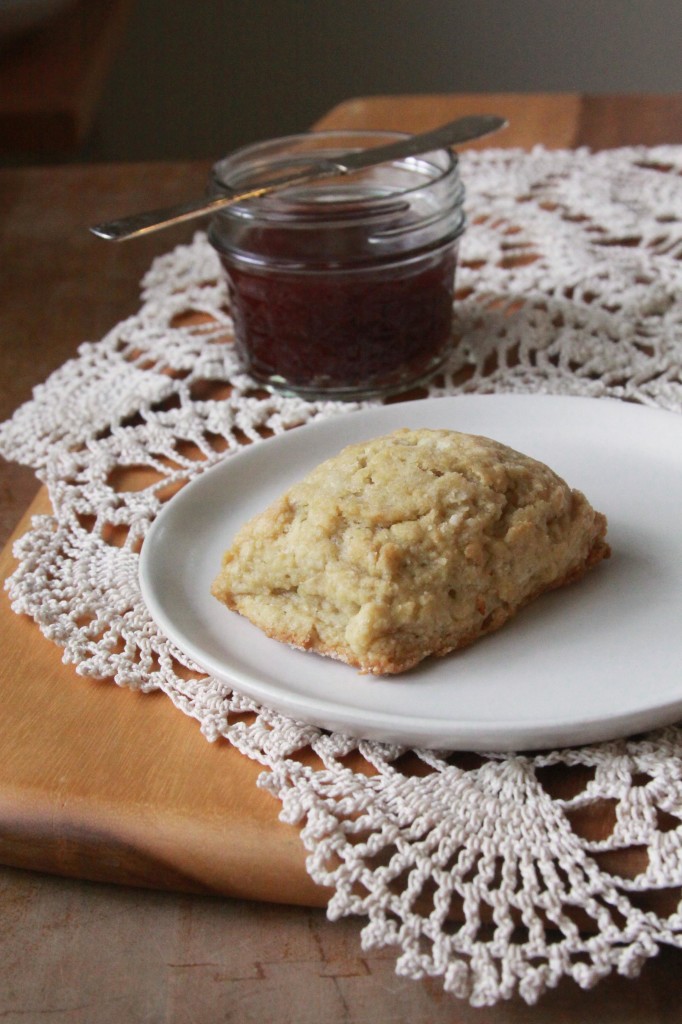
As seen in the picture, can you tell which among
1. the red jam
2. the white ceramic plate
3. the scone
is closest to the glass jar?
the red jam

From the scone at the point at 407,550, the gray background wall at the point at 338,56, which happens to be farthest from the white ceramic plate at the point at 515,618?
the gray background wall at the point at 338,56

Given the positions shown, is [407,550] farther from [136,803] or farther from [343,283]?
[343,283]

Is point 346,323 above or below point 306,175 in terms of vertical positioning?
below

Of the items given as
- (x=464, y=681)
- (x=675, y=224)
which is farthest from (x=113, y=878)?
(x=675, y=224)

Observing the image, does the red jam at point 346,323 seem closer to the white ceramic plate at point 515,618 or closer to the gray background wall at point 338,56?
the white ceramic plate at point 515,618

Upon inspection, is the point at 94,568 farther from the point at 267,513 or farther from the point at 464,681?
the point at 464,681

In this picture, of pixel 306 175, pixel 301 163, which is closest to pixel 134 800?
pixel 306 175

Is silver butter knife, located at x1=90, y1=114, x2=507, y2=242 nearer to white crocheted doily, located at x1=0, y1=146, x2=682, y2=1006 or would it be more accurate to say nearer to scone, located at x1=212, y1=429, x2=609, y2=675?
white crocheted doily, located at x1=0, y1=146, x2=682, y2=1006
